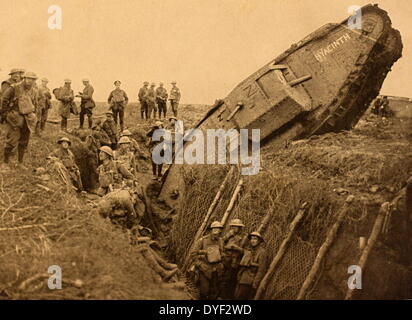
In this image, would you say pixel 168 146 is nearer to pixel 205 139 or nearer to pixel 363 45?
pixel 205 139

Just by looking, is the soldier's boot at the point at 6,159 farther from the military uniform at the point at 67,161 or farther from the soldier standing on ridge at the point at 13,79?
the soldier standing on ridge at the point at 13,79

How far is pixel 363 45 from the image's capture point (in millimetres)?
10250

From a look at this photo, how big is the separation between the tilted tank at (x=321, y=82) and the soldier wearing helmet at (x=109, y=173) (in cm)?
269

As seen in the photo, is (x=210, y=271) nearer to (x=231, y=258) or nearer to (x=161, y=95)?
(x=231, y=258)

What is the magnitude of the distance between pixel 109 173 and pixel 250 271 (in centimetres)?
337

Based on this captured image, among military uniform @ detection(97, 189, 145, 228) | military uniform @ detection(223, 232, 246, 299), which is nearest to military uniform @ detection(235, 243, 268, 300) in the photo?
military uniform @ detection(223, 232, 246, 299)

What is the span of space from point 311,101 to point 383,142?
1.67m

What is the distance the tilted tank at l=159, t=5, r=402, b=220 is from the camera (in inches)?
404

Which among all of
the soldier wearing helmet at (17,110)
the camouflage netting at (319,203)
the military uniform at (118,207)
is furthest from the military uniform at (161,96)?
the military uniform at (118,207)

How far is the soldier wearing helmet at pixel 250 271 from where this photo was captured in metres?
7.63

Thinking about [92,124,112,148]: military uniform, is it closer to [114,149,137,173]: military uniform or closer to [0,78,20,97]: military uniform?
[114,149,137,173]: military uniform

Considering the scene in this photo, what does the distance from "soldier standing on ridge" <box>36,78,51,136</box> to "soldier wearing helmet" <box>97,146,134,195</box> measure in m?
4.04

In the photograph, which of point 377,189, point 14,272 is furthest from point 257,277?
point 14,272
